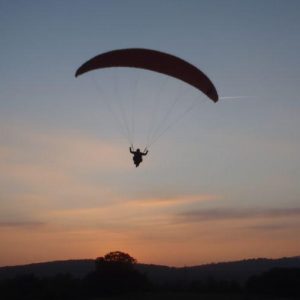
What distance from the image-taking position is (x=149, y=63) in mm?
26609

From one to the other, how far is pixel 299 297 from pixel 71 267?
113226 millimetres

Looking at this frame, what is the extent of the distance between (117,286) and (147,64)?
98.9ft

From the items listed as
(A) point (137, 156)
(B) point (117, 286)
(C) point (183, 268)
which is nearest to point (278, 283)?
(B) point (117, 286)

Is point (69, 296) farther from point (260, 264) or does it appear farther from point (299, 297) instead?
point (260, 264)

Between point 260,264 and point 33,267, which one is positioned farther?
point 260,264

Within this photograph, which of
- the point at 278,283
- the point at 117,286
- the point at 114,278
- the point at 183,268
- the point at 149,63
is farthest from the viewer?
the point at 183,268

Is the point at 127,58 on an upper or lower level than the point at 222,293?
upper

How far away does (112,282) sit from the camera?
5225 centimetres

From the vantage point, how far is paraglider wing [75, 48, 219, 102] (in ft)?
85.8

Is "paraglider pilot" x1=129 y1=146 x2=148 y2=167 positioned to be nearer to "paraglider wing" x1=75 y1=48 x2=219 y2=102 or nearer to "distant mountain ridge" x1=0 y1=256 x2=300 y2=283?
"paraglider wing" x1=75 y1=48 x2=219 y2=102

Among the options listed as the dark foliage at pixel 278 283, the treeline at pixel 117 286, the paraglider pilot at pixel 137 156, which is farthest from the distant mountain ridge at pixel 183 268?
the paraglider pilot at pixel 137 156

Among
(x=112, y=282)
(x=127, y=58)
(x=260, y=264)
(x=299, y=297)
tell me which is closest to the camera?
(x=127, y=58)

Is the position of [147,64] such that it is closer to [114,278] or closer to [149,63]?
[149,63]

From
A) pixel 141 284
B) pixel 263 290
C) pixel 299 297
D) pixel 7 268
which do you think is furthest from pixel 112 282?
pixel 7 268
